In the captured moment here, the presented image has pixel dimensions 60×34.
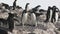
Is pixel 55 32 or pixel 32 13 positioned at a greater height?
pixel 32 13

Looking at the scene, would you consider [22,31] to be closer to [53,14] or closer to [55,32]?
[55,32]

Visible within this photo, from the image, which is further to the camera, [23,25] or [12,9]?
[12,9]

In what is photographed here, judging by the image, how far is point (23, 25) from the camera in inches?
667

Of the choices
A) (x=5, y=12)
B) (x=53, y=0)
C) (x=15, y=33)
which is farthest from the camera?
(x=53, y=0)

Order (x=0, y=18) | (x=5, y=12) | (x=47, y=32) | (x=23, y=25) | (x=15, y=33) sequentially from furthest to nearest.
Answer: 1. (x=5, y=12)
2. (x=0, y=18)
3. (x=23, y=25)
4. (x=47, y=32)
5. (x=15, y=33)

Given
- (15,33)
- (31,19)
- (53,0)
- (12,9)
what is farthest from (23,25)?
(53,0)

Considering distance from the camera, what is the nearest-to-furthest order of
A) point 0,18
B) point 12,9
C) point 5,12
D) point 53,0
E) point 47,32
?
point 47,32, point 0,18, point 5,12, point 12,9, point 53,0

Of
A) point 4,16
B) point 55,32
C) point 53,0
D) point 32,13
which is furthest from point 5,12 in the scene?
point 53,0

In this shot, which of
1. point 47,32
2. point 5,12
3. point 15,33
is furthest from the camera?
point 5,12

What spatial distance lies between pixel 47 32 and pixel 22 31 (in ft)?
5.64

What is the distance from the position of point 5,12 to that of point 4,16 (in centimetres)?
92

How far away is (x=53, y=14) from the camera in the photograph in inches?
746

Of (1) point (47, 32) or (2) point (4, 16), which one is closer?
(1) point (47, 32)

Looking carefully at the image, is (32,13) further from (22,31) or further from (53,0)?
(53,0)
